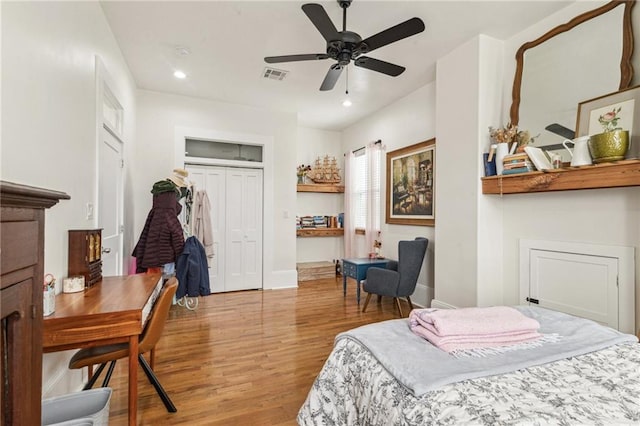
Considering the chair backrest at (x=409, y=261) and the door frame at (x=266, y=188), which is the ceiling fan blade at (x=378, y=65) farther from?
the door frame at (x=266, y=188)

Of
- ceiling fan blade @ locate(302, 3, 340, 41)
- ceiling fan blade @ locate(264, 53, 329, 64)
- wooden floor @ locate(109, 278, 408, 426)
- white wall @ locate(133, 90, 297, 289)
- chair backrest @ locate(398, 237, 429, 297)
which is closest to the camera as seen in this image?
wooden floor @ locate(109, 278, 408, 426)

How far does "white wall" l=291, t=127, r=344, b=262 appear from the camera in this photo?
6113 millimetres

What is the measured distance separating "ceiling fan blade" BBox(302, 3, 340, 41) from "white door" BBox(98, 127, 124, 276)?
1948 mm

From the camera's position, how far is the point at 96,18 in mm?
2455

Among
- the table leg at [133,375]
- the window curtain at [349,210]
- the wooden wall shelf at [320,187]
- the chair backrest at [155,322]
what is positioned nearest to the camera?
the table leg at [133,375]

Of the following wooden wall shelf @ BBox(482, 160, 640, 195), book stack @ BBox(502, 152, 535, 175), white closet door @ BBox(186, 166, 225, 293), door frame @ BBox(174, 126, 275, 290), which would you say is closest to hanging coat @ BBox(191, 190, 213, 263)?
white closet door @ BBox(186, 166, 225, 293)

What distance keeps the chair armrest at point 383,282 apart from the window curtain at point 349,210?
6.27 ft

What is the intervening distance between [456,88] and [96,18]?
3309 millimetres

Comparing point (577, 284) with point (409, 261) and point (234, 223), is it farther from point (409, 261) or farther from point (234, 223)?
point (234, 223)

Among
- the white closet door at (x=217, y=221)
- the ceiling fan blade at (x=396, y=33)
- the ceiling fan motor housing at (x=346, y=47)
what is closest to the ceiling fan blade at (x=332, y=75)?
the ceiling fan motor housing at (x=346, y=47)

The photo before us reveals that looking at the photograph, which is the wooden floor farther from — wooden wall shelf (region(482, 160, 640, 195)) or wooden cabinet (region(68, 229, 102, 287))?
wooden wall shelf (region(482, 160, 640, 195))

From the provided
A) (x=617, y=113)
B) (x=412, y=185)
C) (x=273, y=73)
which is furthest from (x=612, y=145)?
(x=273, y=73)

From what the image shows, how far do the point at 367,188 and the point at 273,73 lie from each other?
2.41 meters

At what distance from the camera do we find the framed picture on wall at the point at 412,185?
3955 mm
